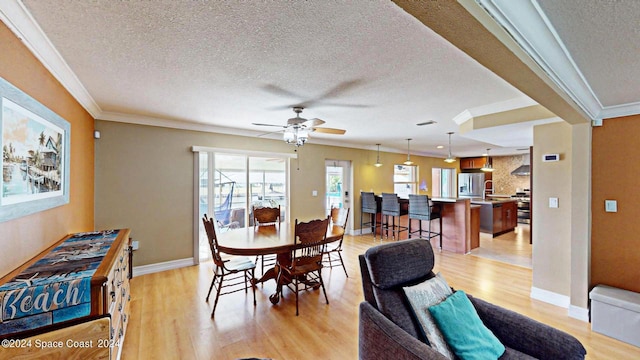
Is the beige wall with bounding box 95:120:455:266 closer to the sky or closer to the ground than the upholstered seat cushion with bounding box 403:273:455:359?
closer to the sky

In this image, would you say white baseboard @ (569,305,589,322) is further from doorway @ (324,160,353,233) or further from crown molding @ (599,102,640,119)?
doorway @ (324,160,353,233)

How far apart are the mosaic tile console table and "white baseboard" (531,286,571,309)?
4021 mm

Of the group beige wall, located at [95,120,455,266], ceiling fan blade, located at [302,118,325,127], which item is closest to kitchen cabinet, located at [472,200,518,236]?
ceiling fan blade, located at [302,118,325,127]

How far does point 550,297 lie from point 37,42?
515 cm

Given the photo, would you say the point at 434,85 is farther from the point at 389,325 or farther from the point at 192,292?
the point at 192,292

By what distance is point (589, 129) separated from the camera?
8.44ft

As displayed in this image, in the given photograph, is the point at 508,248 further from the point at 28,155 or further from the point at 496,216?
the point at 28,155

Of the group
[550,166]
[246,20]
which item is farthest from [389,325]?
[550,166]

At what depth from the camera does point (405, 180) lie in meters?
8.02

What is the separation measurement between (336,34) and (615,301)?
3.31m

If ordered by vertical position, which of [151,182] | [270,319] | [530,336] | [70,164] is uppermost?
[70,164]

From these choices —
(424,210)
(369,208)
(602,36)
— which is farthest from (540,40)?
(369,208)

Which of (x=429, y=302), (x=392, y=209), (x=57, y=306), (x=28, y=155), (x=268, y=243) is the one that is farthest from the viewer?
(x=392, y=209)

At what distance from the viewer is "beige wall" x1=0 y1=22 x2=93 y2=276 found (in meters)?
1.44
